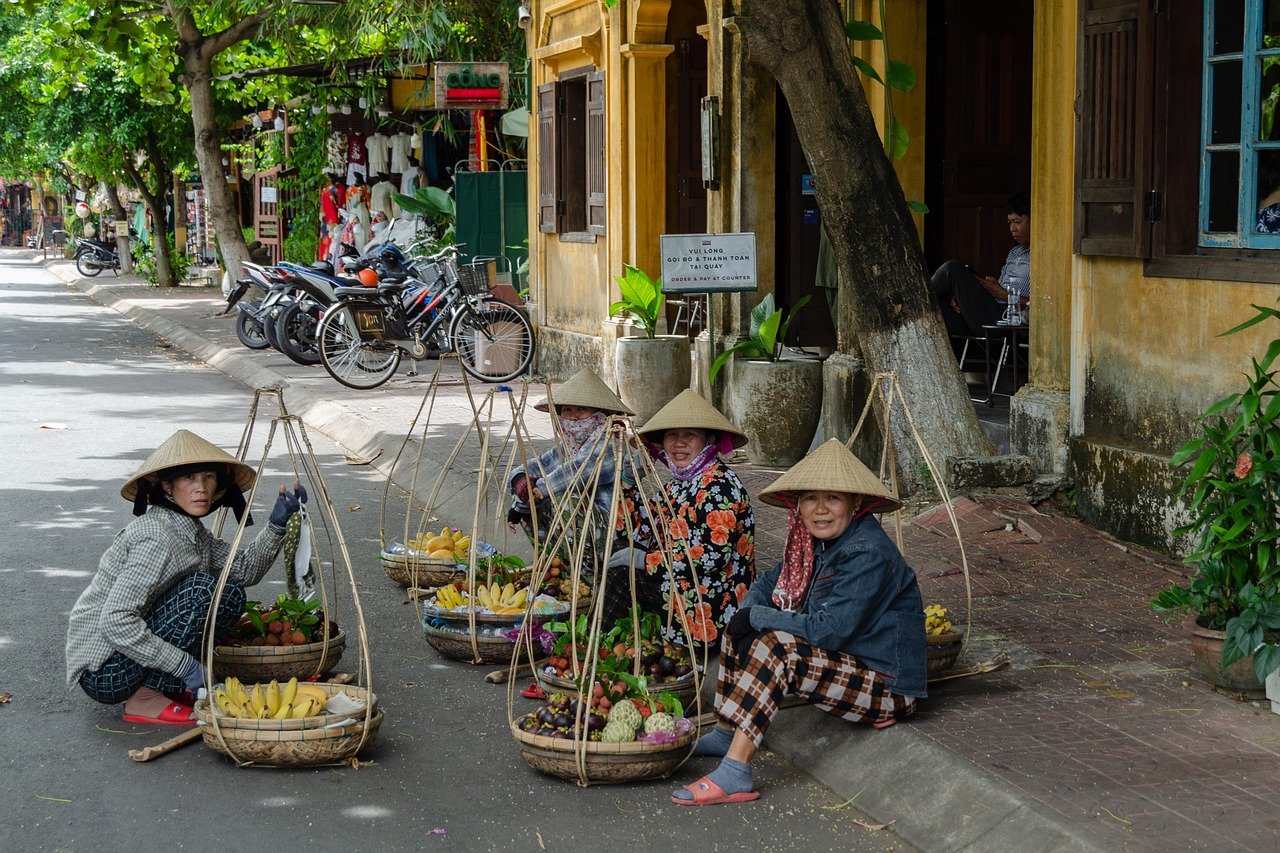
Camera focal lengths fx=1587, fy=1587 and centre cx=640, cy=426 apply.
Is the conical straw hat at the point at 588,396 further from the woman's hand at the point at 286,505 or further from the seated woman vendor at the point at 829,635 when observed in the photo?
the seated woman vendor at the point at 829,635

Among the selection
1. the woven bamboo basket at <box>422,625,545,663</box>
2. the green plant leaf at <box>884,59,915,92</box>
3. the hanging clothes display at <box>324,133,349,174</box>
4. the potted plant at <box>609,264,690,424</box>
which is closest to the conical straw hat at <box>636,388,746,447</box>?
the woven bamboo basket at <box>422,625,545,663</box>

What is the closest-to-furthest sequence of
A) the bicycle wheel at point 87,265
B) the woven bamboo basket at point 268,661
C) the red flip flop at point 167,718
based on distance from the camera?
the red flip flop at point 167,718
the woven bamboo basket at point 268,661
the bicycle wheel at point 87,265

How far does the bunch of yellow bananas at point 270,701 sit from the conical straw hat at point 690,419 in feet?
5.54

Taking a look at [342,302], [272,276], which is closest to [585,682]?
[342,302]

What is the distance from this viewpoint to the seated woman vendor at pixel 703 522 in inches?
240

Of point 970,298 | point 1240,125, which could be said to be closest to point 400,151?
point 970,298

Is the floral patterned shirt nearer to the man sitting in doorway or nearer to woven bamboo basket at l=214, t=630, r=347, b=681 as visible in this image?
woven bamboo basket at l=214, t=630, r=347, b=681

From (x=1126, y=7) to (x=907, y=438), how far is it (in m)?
2.53

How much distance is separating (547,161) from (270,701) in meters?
11.9

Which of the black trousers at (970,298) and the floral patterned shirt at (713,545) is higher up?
the black trousers at (970,298)

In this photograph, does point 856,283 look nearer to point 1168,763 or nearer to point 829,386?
point 829,386

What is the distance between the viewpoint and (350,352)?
15984 millimetres

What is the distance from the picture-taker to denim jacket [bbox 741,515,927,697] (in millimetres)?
5059

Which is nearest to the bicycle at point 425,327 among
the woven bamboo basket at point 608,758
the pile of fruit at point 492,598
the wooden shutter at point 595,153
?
the wooden shutter at point 595,153
